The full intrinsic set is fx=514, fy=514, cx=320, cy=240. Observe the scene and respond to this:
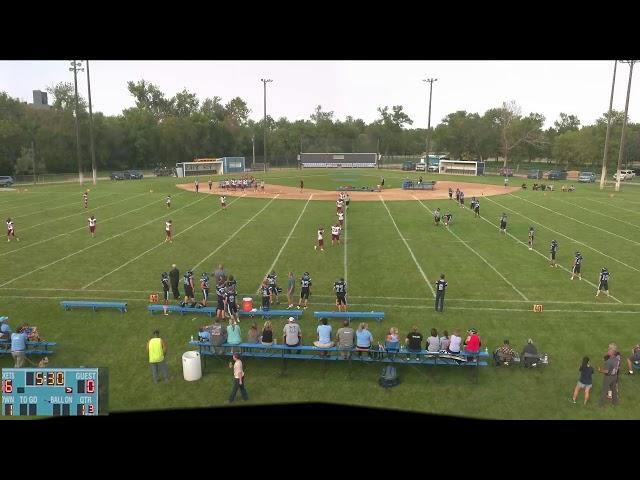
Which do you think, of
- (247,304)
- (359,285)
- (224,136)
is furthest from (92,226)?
(224,136)

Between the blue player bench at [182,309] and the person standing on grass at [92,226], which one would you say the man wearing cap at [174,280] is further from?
the person standing on grass at [92,226]

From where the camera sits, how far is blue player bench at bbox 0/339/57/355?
1316cm

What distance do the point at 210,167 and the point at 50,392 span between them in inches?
2784

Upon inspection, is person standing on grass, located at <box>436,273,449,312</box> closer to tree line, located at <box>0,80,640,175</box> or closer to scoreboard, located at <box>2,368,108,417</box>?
scoreboard, located at <box>2,368,108,417</box>

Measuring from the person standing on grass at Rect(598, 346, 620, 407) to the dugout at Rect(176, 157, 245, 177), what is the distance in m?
68.0

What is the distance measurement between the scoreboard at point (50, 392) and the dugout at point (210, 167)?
6575 centimetres

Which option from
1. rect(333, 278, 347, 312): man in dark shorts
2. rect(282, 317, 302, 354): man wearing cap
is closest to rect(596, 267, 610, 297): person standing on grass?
rect(333, 278, 347, 312): man in dark shorts

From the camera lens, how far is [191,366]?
12.1 meters

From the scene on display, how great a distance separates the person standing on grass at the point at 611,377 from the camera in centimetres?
1105

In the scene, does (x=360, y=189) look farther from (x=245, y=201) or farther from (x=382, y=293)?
(x=382, y=293)

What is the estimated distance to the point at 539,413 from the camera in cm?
1083

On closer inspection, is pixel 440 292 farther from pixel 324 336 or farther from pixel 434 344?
pixel 324 336

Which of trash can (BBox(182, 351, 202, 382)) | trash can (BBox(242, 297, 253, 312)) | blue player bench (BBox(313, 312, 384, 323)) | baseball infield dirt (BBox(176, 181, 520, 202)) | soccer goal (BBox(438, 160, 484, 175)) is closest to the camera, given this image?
trash can (BBox(182, 351, 202, 382))
